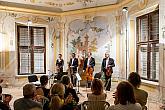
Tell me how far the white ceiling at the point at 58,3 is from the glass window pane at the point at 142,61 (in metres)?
2.36

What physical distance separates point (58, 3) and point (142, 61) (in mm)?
4246

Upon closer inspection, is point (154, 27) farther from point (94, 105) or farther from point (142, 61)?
point (94, 105)

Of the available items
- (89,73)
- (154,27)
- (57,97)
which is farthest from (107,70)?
(57,97)

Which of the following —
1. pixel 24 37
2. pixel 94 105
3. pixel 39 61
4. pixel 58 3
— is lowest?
pixel 94 105

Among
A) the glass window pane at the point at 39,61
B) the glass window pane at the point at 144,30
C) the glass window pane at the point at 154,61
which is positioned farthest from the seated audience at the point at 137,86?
the glass window pane at the point at 39,61

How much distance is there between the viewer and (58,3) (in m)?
10.0

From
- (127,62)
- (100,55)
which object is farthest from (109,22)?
(127,62)

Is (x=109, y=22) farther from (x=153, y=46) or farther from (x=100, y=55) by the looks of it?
(x=153, y=46)

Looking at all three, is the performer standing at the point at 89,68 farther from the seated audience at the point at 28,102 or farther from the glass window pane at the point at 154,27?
the seated audience at the point at 28,102

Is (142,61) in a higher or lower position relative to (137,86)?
higher

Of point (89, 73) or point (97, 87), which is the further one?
point (89, 73)

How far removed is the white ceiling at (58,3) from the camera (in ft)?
31.2

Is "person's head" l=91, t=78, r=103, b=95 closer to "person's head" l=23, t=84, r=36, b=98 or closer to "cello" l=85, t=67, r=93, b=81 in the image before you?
"person's head" l=23, t=84, r=36, b=98

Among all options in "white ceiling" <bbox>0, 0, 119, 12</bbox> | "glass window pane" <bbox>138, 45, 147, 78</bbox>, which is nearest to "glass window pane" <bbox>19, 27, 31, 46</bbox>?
"white ceiling" <bbox>0, 0, 119, 12</bbox>
